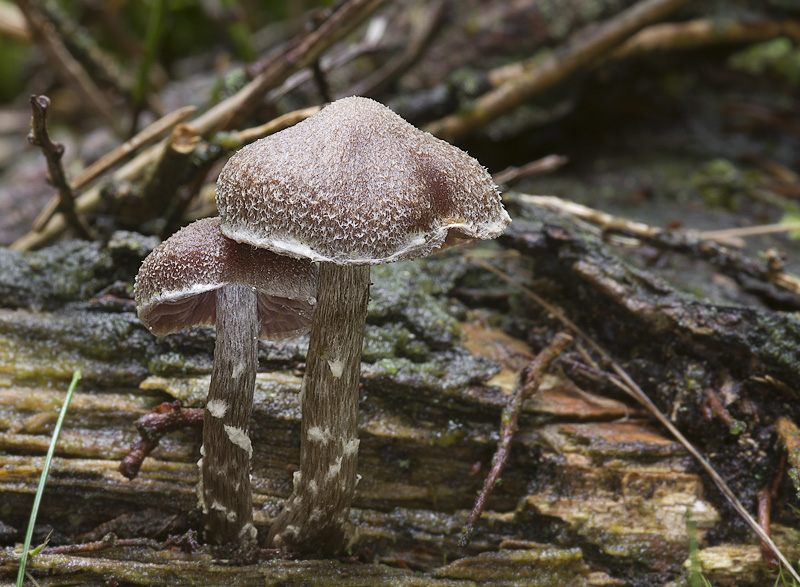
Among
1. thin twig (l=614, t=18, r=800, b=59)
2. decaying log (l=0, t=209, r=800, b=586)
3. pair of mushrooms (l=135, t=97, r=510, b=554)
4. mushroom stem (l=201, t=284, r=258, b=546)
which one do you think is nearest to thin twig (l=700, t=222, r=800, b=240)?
decaying log (l=0, t=209, r=800, b=586)

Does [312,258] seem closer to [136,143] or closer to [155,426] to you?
[155,426]

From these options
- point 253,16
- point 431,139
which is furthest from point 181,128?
point 253,16

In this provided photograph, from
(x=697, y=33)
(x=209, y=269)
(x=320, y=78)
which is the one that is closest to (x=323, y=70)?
(x=320, y=78)

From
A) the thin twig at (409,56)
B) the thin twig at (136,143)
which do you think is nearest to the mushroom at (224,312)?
the thin twig at (136,143)

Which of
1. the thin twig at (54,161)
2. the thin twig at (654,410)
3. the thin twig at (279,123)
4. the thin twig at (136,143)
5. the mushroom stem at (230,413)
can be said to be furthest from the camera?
the thin twig at (136,143)

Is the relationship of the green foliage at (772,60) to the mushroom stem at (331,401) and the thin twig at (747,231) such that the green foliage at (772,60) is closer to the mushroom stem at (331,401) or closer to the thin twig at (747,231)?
the thin twig at (747,231)

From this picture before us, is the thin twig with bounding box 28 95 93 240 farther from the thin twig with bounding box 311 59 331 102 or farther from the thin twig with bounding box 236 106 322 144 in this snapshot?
the thin twig with bounding box 311 59 331 102

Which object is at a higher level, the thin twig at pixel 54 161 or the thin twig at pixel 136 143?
the thin twig at pixel 136 143
